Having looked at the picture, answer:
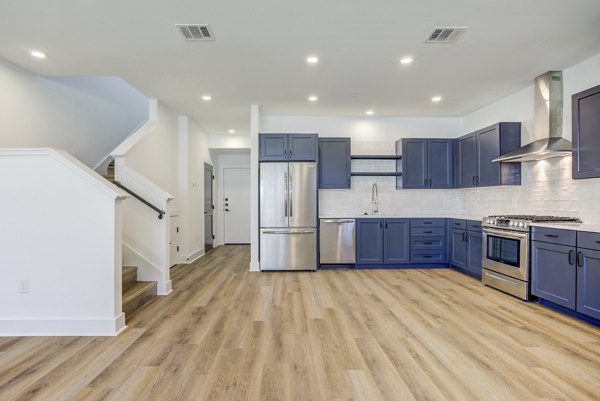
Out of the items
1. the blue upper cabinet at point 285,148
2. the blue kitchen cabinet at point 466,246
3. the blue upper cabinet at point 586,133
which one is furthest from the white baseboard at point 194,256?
the blue upper cabinet at point 586,133

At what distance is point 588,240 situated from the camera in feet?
9.22

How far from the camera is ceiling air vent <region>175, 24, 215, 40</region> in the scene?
107 inches

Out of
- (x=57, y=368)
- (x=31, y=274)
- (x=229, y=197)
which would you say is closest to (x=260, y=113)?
(x=229, y=197)

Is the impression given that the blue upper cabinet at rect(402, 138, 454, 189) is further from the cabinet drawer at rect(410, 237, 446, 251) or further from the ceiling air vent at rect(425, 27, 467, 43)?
the ceiling air vent at rect(425, 27, 467, 43)

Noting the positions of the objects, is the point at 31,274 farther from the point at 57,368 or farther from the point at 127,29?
the point at 127,29

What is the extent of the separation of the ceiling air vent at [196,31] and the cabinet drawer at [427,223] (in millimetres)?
4070

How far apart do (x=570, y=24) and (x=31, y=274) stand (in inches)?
207

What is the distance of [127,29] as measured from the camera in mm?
2758

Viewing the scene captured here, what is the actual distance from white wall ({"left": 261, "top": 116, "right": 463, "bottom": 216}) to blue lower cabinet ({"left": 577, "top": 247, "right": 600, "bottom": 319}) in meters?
2.84

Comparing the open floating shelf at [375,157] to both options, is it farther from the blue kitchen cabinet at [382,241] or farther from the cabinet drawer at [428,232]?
the cabinet drawer at [428,232]

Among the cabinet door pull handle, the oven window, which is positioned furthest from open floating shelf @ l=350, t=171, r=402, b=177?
the cabinet door pull handle

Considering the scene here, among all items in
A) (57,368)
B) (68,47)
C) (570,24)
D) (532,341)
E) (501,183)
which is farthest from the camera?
(501,183)

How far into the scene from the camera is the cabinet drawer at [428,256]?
5.17 meters

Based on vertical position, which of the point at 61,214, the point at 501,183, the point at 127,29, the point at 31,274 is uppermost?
the point at 127,29
